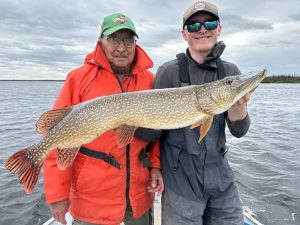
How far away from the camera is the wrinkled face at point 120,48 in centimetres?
294

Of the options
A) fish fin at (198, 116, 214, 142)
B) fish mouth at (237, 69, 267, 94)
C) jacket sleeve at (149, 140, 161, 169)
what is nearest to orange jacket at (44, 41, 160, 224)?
jacket sleeve at (149, 140, 161, 169)

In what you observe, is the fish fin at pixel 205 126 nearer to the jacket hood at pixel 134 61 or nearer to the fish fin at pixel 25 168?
the jacket hood at pixel 134 61

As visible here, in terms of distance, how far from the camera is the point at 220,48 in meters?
2.96

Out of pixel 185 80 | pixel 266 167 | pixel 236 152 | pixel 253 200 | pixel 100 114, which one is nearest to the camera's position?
pixel 100 114

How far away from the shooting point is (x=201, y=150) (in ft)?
9.15

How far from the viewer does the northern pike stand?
2695 mm

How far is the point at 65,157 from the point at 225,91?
156cm

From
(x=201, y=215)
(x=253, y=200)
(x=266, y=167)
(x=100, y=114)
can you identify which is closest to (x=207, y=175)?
(x=201, y=215)

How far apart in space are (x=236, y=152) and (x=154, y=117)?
24.6 ft

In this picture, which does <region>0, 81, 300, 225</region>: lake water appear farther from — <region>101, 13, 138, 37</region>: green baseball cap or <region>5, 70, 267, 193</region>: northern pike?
<region>101, 13, 138, 37</region>: green baseball cap

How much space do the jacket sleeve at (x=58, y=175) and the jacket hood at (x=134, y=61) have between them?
0.33 metres

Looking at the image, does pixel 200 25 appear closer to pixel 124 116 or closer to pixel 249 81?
pixel 249 81

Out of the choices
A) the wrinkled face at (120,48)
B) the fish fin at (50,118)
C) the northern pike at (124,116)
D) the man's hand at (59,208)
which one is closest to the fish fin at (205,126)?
the northern pike at (124,116)

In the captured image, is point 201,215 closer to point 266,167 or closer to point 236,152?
point 266,167
